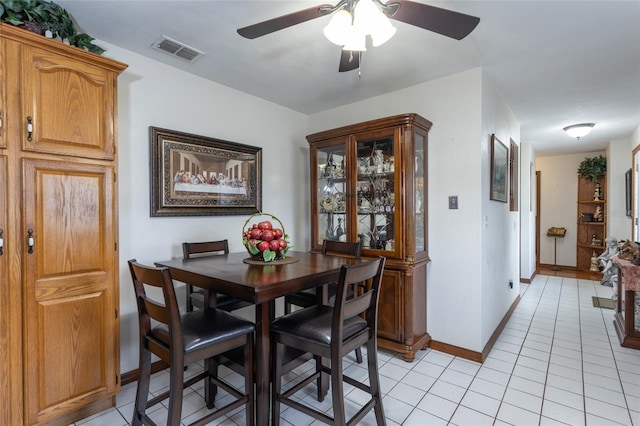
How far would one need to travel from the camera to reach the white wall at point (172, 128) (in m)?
2.34

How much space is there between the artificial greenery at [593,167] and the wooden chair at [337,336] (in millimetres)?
6377

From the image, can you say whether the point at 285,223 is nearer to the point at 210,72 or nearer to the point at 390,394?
the point at 210,72

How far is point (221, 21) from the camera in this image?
202cm

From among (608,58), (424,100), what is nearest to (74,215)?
(424,100)

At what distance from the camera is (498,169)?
10.4 ft

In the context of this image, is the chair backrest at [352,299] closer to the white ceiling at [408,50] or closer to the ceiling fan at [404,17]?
the ceiling fan at [404,17]

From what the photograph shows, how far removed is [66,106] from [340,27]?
1.55 meters

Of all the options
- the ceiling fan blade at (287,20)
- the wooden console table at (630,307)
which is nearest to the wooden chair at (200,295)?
the ceiling fan blade at (287,20)

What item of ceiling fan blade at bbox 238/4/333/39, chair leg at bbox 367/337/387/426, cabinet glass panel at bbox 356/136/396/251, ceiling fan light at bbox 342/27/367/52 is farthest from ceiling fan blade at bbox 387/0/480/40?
chair leg at bbox 367/337/387/426

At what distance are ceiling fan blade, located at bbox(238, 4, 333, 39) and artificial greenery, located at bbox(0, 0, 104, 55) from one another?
3.53ft

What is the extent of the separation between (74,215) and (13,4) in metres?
1.10

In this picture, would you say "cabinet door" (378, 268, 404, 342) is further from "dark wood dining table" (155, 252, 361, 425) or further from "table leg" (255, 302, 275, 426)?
"table leg" (255, 302, 275, 426)

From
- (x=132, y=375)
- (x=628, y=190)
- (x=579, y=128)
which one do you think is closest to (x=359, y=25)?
(x=132, y=375)

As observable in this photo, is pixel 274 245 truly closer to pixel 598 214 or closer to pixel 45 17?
pixel 45 17
